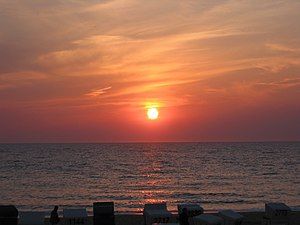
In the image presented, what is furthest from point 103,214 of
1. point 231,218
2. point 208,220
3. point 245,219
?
point 245,219

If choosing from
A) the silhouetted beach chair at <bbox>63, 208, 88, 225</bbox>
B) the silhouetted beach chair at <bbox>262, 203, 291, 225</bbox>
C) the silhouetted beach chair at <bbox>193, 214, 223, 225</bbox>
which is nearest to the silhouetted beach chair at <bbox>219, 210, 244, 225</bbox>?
the silhouetted beach chair at <bbox>193, 214, 223, 225</bbox>

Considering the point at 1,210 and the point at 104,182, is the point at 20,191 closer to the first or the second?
the point at 104,182

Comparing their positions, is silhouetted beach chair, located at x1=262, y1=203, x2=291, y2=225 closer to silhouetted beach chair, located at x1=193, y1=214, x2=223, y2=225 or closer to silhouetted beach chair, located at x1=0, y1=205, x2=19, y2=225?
silhouetted beach chair, located at x1=193, y1=214, x2=223, y2=225

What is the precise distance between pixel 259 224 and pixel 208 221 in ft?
18.8

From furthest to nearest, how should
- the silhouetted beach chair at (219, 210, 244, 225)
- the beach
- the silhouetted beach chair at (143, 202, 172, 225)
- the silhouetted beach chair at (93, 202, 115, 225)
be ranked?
1. the beach
2. the silhouetted beach chair at (143, 202, 172, 225)
3. the silhouetted beach chair at (219, 210, 244, 225)
4. the silhouetted beach chair at (93, 202, 115, 225)

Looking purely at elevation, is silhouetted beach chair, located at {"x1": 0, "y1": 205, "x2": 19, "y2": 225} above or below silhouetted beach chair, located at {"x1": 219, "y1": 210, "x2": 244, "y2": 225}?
above

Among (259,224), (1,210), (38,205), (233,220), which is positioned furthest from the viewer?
(38,205)

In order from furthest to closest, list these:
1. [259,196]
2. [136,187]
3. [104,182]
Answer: [104,182], [136,187], [259,196]

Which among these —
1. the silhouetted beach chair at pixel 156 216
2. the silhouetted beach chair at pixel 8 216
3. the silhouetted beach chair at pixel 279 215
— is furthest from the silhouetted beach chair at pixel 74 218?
the silhouetted beach chair at pixel 279 215

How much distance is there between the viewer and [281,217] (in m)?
20.6

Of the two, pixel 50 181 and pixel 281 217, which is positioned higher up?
pixel 50 181

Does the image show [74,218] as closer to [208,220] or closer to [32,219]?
[32,219]

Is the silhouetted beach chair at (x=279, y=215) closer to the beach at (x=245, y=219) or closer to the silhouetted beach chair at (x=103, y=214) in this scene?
the beach at (x=245, y=219)

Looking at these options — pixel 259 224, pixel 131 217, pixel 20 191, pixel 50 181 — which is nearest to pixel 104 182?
pixel 50 181
